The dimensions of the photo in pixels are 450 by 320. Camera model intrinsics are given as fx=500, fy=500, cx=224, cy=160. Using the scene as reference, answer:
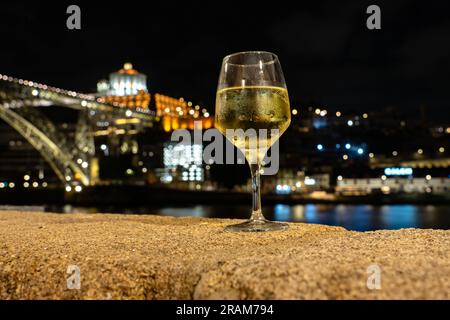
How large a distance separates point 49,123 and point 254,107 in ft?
101

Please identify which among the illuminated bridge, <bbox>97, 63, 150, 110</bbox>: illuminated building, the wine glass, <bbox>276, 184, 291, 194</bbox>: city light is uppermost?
<bbox>97, 63, 150, 110</bbox>: illuminated building

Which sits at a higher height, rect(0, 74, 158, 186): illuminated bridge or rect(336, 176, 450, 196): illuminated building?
rect(0, 74, 158, 186): illuminated bridge

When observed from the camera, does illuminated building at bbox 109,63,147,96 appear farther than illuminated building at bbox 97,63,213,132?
Yes

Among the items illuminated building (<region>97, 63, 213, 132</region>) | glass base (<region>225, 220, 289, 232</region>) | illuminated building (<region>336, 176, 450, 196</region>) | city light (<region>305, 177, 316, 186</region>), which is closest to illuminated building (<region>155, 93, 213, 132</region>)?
illuminated building (<region>97, 63, 213, 132</region>)

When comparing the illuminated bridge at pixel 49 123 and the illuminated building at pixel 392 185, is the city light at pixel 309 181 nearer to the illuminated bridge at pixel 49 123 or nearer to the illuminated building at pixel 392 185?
the illuminated building at pixel 392 185

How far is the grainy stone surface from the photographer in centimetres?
→ 58

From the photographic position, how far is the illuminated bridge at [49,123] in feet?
Answer: 96.1

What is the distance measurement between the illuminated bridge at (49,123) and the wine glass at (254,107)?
2959cm

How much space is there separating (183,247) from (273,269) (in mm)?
327

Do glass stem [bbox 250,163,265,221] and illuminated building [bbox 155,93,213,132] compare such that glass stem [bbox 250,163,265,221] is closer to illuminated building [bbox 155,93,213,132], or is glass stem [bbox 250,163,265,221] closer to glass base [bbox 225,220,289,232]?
glass base [bbox 225,220,289,232]

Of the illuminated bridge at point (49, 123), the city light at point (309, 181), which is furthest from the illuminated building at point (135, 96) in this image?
the illuminated bridge at point (49, 123)

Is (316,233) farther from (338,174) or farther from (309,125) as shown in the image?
(309,125)

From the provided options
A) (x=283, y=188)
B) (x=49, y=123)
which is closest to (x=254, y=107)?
(x=49, y=123)

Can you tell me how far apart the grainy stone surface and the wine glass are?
Result: 27 cm
